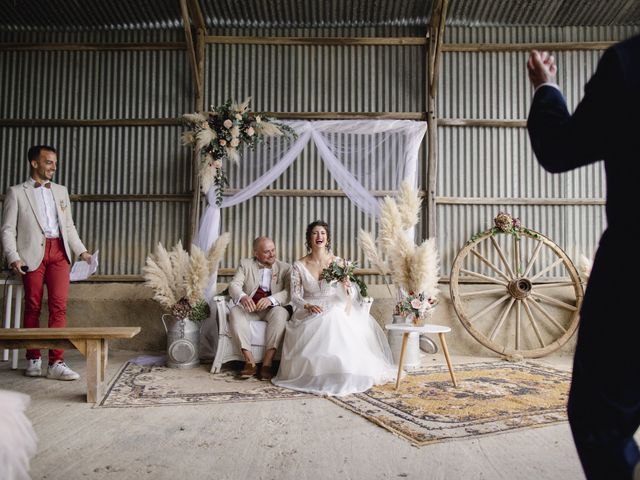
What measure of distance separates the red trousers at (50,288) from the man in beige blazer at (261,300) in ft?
4.31

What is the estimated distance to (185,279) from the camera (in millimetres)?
4496

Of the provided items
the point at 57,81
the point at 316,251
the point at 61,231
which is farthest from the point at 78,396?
the point at 57,81

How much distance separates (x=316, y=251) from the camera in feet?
14.2

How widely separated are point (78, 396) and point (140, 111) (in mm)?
3628

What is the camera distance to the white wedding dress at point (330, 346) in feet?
11.5

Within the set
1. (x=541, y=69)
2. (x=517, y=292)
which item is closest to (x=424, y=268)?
(x=517, y=292)

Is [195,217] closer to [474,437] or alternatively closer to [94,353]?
[94,353]

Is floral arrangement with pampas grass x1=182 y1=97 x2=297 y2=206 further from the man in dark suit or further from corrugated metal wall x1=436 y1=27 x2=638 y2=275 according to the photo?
the man in dark suit

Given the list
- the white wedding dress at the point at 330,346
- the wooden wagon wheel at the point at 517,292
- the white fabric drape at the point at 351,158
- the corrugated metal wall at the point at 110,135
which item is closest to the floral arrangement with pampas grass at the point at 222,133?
the white fabric drape at the point at 351,158

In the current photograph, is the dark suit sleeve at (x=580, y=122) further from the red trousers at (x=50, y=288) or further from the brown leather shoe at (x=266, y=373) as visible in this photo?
the red trousers at (x=50, y=288)

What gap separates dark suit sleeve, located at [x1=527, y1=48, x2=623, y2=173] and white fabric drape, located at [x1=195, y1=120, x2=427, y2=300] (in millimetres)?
3847

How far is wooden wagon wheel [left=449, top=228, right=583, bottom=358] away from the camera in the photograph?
5.17m

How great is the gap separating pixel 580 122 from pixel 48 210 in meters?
3.93

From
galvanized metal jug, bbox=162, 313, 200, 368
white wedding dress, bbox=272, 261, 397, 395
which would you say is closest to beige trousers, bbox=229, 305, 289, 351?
white wedding dress, bbox=272, 261, 397, 395
